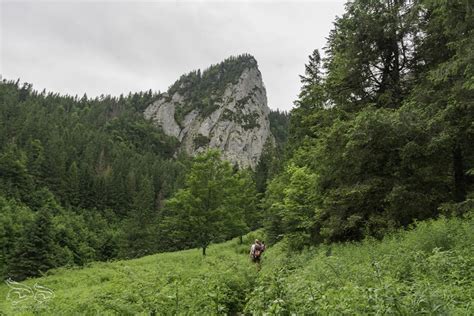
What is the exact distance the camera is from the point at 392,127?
12844 millimetres

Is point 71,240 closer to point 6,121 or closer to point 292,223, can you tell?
point 292,223

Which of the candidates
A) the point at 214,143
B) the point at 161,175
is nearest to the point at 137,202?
the point at 161,175

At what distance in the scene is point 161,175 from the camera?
133625mm

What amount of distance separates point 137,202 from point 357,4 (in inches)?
3015

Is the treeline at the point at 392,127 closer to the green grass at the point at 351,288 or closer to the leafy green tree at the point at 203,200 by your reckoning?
the green grass at the point at 351,288

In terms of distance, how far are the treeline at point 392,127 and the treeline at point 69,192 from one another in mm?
29691

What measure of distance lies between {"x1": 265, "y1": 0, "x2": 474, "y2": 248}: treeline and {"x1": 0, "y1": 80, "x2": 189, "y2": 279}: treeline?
97.4 ft

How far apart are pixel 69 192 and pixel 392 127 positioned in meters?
101

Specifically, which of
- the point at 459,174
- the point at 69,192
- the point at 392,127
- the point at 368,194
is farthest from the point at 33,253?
the point at 69,192

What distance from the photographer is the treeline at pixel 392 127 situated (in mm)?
12148
